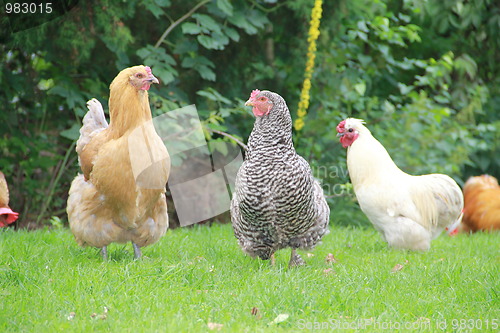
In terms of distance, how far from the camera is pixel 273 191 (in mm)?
4398

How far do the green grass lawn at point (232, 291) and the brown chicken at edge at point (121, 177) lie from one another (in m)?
0.27

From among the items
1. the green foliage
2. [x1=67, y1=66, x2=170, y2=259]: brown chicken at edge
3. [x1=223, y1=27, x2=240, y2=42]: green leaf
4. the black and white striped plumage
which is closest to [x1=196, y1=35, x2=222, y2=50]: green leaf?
the green foliage

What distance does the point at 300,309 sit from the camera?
3701mm

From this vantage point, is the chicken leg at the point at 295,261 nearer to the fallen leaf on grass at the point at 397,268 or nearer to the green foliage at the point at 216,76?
the fallen leaf on grass at the point at 397,268

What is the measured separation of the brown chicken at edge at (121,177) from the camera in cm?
450

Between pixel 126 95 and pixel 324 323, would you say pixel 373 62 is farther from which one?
pixel 324 323

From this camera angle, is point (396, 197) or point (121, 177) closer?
point (121, 177)

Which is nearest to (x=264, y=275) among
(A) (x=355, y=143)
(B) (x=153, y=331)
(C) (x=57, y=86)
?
(B) (x=153, y=331)

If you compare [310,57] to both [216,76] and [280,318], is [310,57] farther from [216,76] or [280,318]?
[280,318]

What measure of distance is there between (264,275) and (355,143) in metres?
2.09

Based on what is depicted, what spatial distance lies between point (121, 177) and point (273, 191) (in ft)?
3.87

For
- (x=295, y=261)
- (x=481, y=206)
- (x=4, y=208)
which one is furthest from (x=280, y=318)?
(x=481, y=206)
